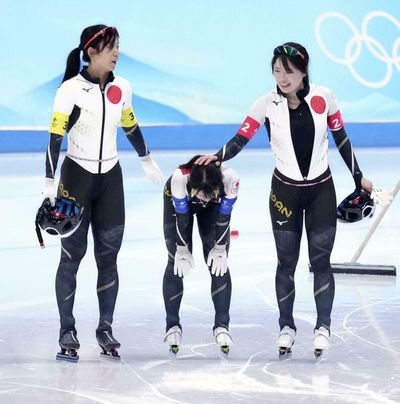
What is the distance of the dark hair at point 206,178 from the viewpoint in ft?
17.8

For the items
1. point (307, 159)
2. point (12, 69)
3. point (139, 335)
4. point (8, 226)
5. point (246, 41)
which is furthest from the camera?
point (246, 41)

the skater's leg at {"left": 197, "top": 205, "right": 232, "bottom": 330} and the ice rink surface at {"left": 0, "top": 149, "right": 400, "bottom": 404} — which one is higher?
the skater's leg at {"left": 197, "top": 205, "right": 232, "bottom": 330}

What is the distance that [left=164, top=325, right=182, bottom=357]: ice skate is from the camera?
5.78 m

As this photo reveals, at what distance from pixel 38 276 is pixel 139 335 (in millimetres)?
1835

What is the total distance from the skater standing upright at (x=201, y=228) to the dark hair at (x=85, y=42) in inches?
27.7

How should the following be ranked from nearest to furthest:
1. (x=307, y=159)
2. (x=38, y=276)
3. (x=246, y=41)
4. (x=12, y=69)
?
(x=307, y=159) < (x=38, y=276) < (x=12, y=69) < (x=246, y=41)

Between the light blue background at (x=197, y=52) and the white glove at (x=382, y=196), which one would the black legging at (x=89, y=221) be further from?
the light blue background at (x=197, y=52)

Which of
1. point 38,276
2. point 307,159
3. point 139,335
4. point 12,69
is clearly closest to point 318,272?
point 307,159

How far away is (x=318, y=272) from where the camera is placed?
5746 mm

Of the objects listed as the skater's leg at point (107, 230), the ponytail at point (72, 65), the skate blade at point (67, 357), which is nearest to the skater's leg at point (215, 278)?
the skater's leg at point (107, 230)

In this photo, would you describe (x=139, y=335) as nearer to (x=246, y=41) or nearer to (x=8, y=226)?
(x=8, y=226)

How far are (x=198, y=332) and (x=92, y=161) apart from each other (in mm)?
1218

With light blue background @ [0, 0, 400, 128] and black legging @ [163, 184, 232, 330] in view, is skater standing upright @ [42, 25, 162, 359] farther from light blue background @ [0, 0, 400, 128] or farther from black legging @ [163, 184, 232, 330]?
light blue background @ [0, 0, 400, 128]

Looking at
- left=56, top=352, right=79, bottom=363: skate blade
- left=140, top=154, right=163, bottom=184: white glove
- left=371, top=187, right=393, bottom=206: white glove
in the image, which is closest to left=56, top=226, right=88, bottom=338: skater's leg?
left=56, top=352, right=79, bottom=363: skate blade
